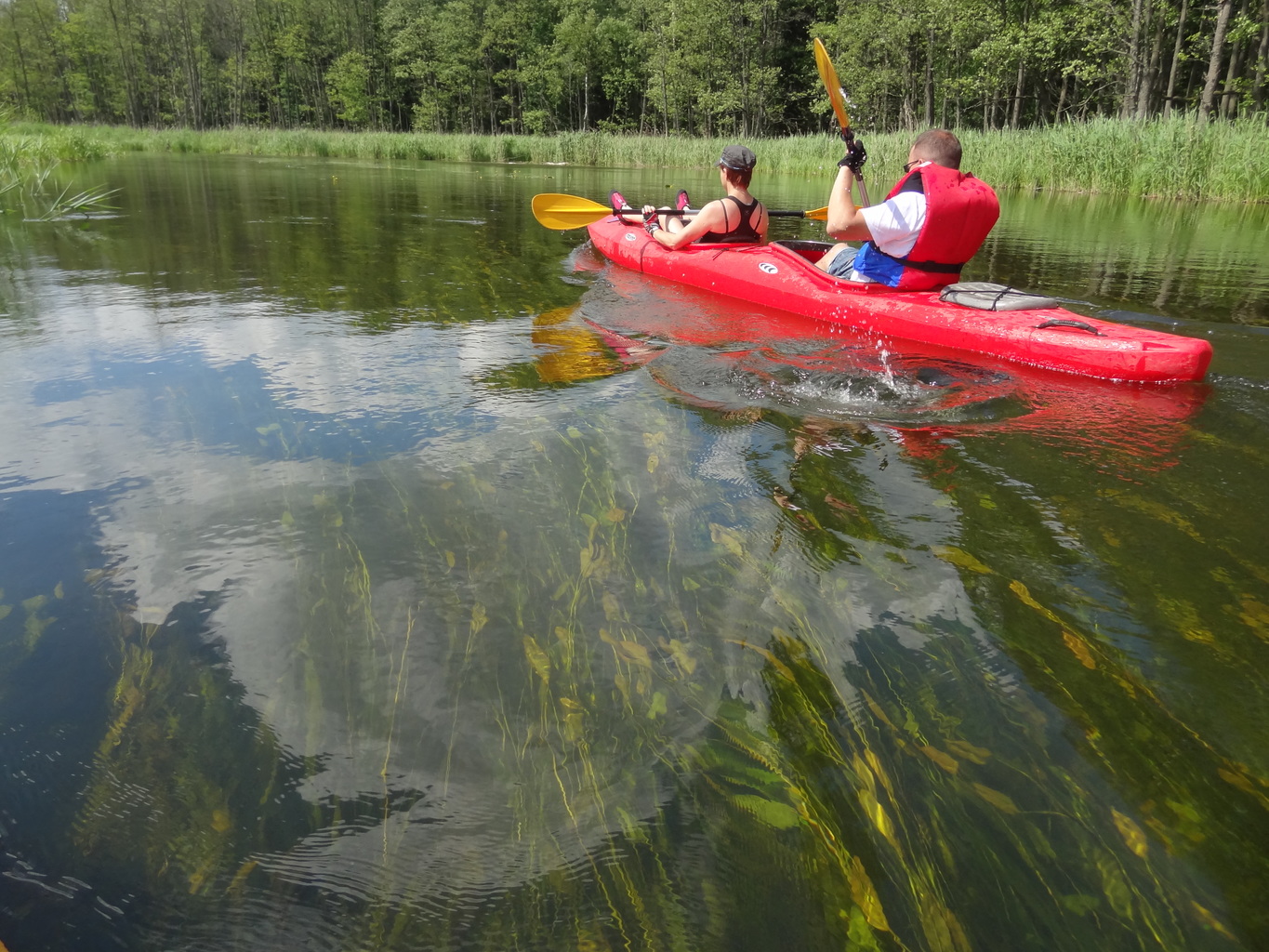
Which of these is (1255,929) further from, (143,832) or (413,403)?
(413,403)

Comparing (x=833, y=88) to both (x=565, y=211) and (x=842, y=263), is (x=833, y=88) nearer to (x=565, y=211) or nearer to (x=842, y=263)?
(x=842, y=263)

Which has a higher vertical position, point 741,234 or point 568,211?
point 568,211

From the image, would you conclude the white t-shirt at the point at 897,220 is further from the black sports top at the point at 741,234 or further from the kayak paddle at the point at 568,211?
the kayak paddle at the point at 568,211

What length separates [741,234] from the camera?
665 cm

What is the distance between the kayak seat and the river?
0.57 m

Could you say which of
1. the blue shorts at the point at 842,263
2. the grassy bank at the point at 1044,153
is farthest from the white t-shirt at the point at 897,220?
the grassy bank at the point at 1044,153

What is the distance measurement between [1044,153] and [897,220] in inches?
489

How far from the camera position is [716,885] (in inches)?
55.3

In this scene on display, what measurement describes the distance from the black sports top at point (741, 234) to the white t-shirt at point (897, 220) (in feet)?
4.84

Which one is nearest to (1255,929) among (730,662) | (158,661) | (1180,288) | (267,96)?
(730,662)

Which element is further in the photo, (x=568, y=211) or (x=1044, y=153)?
(x=1044, y=153)

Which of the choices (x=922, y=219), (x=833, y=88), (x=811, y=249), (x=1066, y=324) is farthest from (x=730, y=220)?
(x=1066, y=324)

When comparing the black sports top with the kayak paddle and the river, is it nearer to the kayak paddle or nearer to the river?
the kayak paddle

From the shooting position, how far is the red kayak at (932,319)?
427 cm
